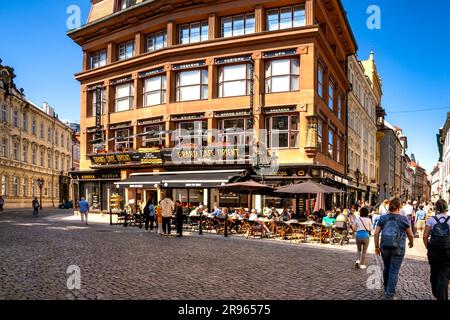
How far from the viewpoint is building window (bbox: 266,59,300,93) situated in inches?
979

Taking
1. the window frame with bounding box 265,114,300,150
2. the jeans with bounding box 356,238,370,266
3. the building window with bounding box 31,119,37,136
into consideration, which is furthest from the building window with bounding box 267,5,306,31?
the building window with bounding box 31,119,37,136

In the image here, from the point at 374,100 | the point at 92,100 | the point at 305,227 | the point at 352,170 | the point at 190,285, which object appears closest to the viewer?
the point at 190,285

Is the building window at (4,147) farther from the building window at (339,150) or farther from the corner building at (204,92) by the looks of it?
the building window at (339,150)

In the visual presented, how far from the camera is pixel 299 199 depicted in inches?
958

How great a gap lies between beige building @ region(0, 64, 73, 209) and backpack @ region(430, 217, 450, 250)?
47.8 metres

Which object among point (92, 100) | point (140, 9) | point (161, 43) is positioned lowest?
point (92, 100)

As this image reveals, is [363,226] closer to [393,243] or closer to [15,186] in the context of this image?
[393,243]

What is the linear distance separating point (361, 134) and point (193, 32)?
2633 centimetres

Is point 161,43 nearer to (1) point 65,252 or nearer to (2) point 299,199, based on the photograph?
(2) point 299,199

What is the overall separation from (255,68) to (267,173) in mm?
6912

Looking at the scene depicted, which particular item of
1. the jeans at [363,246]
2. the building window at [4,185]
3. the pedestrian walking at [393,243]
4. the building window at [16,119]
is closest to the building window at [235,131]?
the jeans at [363,246]

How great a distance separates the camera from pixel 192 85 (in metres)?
27.8

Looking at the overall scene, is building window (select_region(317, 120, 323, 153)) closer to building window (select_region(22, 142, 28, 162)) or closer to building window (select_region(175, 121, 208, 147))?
building window (select_region(175, 121, 208, 147))

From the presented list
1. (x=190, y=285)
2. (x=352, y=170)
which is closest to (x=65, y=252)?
(x=190, y=285)
